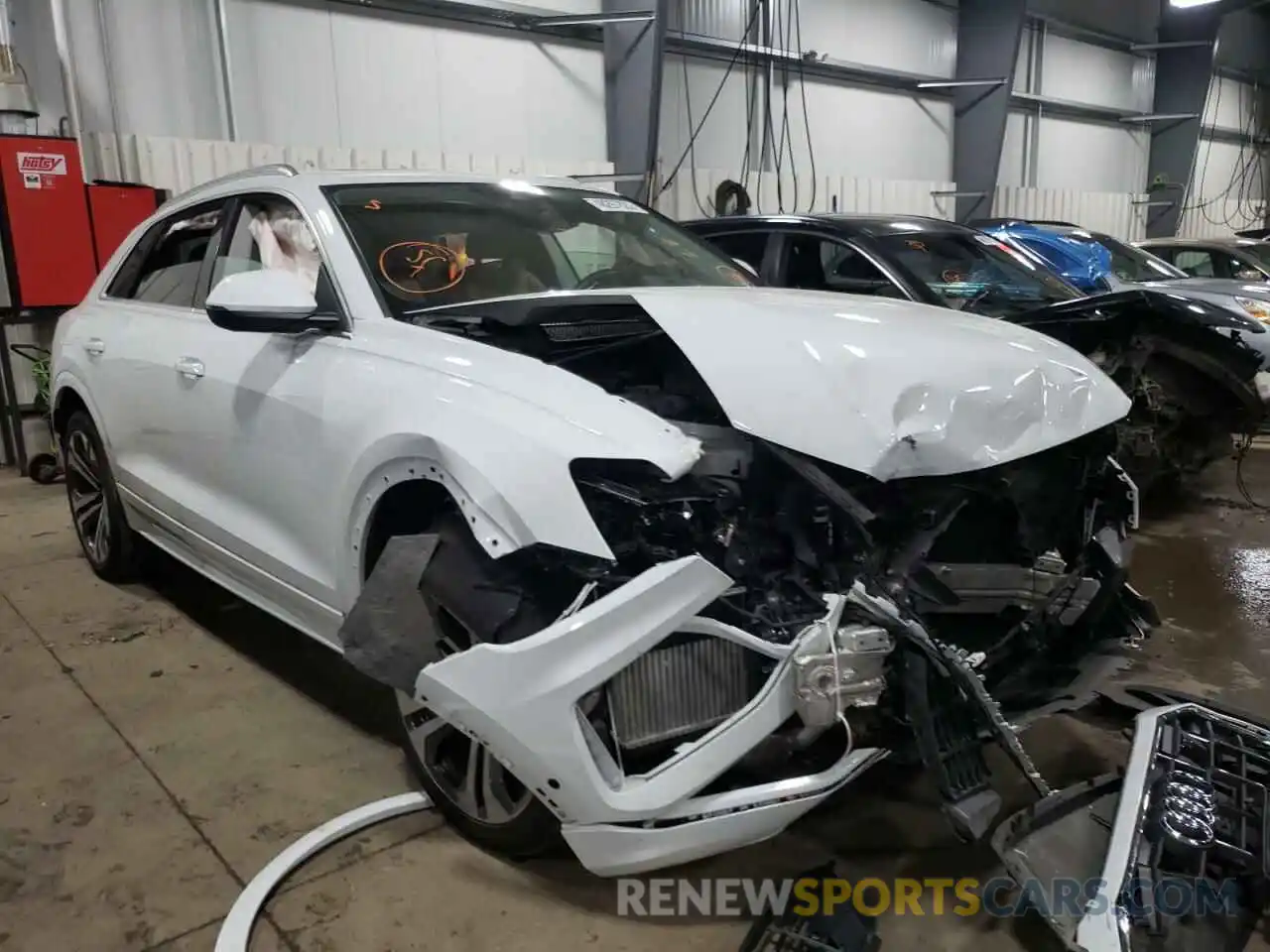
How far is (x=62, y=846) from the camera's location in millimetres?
2326

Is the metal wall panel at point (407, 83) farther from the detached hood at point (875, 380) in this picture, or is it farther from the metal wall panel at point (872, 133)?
the detached hood at point (875, 380)

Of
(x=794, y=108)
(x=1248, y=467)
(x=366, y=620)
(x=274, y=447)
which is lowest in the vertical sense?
(x=1248, y=467)

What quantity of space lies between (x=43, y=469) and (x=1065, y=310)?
6.17m

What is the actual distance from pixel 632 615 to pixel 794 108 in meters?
10.5

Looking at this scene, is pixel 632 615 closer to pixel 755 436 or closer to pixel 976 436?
pixel 755 436

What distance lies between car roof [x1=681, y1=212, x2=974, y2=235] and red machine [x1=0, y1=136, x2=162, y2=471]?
3.85 metres

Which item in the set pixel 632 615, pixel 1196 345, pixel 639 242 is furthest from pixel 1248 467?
pixel 632 615

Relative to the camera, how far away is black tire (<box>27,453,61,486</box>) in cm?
636

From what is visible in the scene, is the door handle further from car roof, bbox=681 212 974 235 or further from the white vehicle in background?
car roof, bbox=681 212 974 235

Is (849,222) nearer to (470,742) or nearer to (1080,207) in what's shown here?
(470,742)

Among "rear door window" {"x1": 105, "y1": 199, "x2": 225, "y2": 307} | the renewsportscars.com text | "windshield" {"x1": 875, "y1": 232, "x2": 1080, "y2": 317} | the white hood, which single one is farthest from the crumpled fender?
"rear door window" {"x1": 105, "y1": 199, "x2": 225, "y2": 307}

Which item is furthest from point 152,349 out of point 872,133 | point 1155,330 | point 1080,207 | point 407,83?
point 1080,207

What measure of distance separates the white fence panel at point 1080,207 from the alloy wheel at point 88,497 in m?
12.5

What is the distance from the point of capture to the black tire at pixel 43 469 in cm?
636
